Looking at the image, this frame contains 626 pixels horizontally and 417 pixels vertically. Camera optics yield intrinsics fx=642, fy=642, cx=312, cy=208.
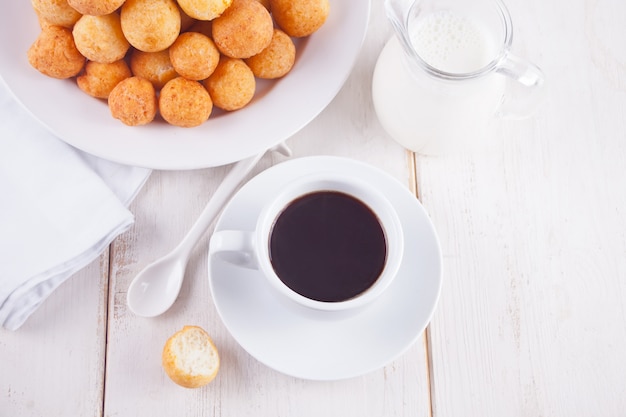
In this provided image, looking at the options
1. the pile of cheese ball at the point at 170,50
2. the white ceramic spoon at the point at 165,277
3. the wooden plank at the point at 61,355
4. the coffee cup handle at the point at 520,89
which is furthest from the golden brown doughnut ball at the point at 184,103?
the coffee cup handle at the point at 520,89

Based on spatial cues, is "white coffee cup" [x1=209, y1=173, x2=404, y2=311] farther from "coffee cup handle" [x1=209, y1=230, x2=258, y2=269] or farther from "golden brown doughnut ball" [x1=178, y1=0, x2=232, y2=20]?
"golden brown doughnut ball" [x1=178, y1=0, x2=232, y2=20]

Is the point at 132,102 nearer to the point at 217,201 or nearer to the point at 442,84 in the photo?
the point at 217,201

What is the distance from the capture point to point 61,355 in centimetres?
87

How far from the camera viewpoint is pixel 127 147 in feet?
2.81

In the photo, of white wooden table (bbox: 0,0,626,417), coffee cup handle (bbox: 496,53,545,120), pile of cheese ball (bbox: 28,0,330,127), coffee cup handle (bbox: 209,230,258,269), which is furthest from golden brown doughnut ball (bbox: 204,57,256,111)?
coffee cup handle (bbox: 496,53,545,120)

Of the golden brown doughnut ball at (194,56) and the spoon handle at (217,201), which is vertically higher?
the golden brown doughnut ball at (194,56)

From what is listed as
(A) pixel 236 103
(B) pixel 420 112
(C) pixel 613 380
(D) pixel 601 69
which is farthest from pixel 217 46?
(C) pixel 613 380

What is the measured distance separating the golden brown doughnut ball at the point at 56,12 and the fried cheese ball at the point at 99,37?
0.7 inches

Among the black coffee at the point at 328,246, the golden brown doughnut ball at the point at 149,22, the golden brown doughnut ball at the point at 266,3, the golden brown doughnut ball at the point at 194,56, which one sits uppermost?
the golden brown doughnut ball at the point at 149,22

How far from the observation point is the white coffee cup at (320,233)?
0.71 meters

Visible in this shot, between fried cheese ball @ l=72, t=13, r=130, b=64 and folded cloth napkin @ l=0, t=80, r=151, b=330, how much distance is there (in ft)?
0.51

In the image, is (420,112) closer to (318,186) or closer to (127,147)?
(318,186)

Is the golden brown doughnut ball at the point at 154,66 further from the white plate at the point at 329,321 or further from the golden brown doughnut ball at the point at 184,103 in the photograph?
the white plate at the point at 329,321

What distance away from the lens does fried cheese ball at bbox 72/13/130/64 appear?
0.82 m
